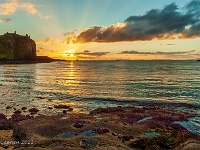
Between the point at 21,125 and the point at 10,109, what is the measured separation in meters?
16.9

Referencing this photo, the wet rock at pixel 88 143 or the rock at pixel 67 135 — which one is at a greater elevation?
the wet rock at pixel 88 143

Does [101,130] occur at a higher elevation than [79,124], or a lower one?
higher

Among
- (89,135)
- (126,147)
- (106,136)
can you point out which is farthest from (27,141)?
(126,147)

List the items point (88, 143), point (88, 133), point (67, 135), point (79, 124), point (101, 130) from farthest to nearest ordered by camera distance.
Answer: point (79, 124) < point (101, 130) < point (88, 133) < point (67, 135) < point (88, 143)

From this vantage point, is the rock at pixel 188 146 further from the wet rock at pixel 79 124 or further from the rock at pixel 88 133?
the wet rock at pixel 79 124

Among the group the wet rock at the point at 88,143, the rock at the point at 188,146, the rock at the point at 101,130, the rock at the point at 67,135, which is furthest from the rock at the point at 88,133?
the rock at the point at 188,146

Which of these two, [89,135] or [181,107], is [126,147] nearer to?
[89,135]

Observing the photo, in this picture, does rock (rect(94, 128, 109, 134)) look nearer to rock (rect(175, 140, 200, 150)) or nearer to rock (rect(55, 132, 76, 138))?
rock (rect(55, 132, 76, 138))

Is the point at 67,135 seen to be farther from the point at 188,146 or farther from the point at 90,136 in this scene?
the point at 188,146

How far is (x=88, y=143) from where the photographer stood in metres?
20.5

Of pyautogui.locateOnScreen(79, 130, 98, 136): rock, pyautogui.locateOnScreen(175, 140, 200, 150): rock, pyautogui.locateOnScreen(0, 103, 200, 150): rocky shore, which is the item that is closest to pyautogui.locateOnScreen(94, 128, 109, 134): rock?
pyautogui.locateOnScreen(0, 103, 200, 150): rocky shore

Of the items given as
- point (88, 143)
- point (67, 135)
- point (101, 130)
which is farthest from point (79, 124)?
point (88, 143)

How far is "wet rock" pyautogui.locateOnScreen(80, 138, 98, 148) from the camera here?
19.9m

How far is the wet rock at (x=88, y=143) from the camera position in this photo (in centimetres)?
1992
